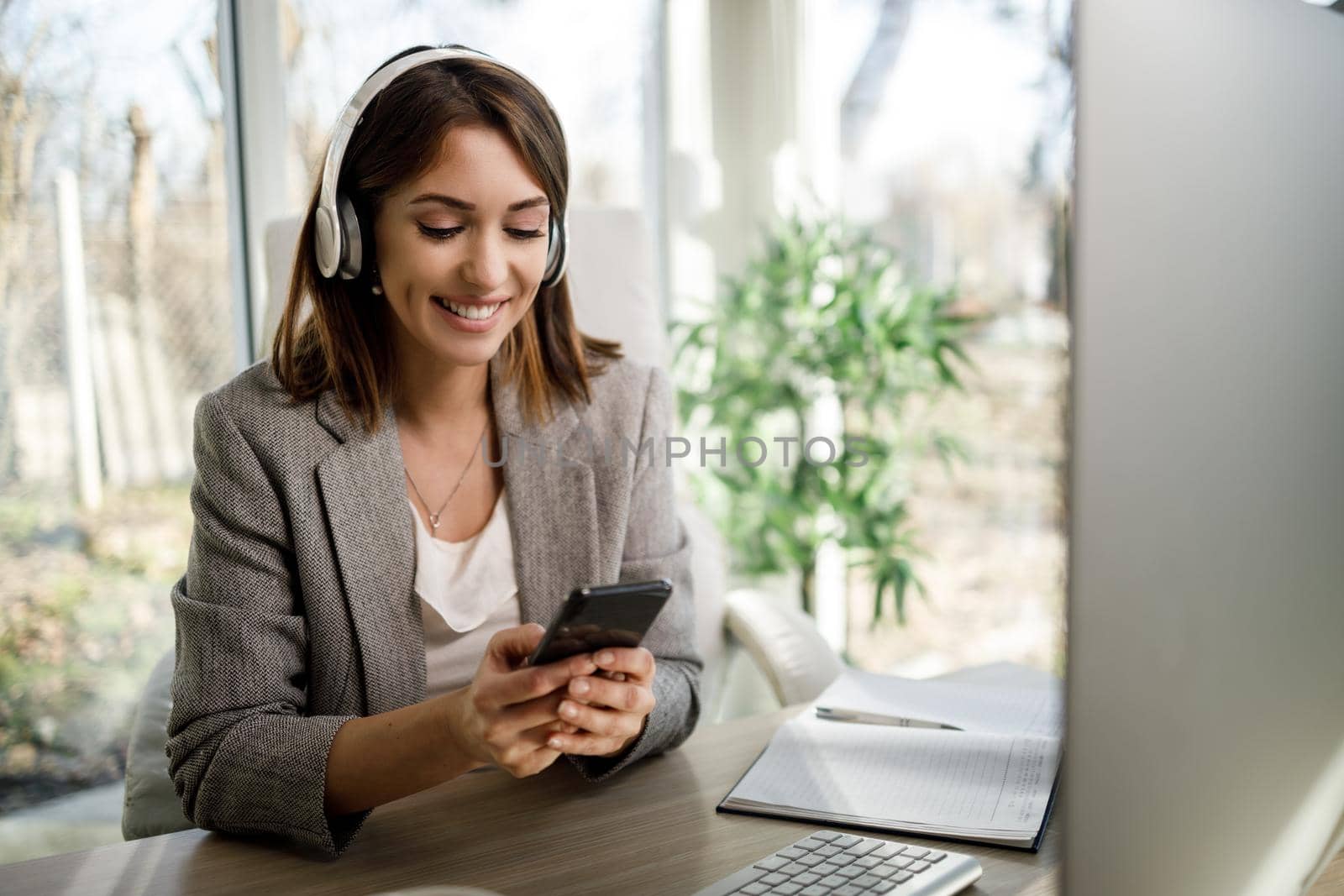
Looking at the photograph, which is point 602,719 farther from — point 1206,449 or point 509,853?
point 1206,449

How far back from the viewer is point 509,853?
77 cm

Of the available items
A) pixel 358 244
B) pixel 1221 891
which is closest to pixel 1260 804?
pixel 1221 891

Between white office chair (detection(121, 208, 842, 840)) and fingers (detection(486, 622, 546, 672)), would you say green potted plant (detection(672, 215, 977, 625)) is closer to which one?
white office chair (detection(121, 208, 842, 840))

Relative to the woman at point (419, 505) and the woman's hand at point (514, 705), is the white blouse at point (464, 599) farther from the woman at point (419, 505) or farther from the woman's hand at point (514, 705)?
the woman's hand at point (514, 705)

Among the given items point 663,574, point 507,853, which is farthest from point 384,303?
point 507,853

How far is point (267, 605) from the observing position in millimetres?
965

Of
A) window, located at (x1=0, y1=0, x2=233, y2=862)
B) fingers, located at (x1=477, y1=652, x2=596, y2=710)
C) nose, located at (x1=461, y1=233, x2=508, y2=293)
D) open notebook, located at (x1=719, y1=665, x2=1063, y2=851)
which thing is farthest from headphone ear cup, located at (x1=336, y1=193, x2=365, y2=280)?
window, located at (x1=0, y1=0, x2=233, y2=862)

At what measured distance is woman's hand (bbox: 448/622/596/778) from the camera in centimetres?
73

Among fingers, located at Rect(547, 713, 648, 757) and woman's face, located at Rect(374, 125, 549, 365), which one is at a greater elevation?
woman's face, located at Rect(374, 125, 549, 365)

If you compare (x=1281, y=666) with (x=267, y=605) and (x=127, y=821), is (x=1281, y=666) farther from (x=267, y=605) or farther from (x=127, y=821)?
(x=127, y=821)

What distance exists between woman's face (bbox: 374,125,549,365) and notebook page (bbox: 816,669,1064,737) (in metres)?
0.51

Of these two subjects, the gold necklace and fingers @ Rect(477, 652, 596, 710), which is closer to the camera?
fingers @ Rect(477, 652, 596, 710)

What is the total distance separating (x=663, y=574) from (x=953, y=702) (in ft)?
1.08

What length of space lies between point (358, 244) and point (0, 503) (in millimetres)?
1203
